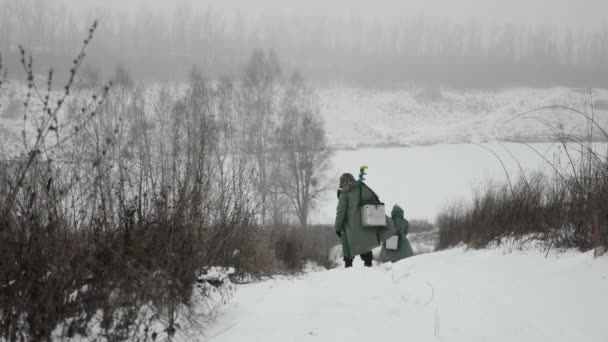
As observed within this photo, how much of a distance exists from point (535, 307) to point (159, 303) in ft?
7.06

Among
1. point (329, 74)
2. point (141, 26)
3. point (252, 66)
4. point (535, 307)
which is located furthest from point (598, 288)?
point (141, 26)

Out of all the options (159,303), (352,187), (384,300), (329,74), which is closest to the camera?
(159,303)

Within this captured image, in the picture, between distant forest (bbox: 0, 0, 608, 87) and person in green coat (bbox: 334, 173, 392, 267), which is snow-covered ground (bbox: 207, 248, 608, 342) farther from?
distant forest (bbox: 0, 0, 608, 87)

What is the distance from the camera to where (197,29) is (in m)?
64.0

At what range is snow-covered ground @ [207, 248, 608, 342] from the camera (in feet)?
6.90

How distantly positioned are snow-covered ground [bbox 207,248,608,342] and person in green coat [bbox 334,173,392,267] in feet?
7.87

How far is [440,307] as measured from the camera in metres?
2.60

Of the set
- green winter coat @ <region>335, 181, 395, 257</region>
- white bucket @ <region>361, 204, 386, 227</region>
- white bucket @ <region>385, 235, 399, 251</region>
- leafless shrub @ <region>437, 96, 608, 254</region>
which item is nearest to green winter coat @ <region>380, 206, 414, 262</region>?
white bucket @ <region>385, 235, 399, 251</region>

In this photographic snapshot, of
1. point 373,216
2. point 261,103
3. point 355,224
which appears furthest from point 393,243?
point 261,103

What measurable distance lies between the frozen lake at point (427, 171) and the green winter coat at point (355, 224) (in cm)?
1152

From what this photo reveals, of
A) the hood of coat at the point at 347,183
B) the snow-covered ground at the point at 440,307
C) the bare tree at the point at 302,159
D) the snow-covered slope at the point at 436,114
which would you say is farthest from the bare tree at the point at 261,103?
the snow-covered slope at the point at 436,114

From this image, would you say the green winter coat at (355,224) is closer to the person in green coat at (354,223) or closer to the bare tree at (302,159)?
the person in green coat at (354,223)

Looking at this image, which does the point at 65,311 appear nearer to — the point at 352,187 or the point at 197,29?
the point at 352,187

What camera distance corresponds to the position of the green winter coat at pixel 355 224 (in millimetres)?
5902
